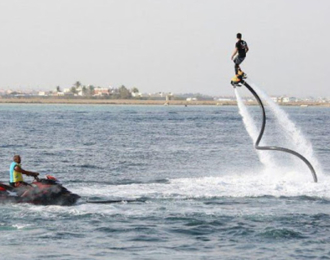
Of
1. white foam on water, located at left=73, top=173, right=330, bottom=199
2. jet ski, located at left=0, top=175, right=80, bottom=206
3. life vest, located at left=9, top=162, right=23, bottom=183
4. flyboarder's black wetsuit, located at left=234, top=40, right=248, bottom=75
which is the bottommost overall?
white foam on water, located at left=73, top=173, right=330, bottom=199

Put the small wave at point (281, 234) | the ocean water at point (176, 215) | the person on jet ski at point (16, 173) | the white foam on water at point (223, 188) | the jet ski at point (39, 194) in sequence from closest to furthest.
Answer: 1. the ocean water at point (176, 215)
2. the small wave at point (281, 234)
3. the jet ski at point (39, 194)
4. the person on jet ski at point (16, 173)
5. the white foam on water at point (223, 188)

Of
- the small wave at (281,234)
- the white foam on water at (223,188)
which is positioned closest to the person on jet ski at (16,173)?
the white foam on water at (223,188)

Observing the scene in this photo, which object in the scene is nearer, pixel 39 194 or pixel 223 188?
pixel 39 194

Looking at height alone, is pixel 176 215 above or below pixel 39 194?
below

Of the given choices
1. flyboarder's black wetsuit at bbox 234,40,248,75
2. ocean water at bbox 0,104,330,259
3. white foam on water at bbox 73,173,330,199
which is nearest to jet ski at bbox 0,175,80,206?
ocean water at bbox 0,104,330,259

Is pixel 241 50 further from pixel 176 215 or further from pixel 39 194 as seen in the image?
pixel 39 194

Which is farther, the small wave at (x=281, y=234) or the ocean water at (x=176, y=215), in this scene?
the small wave at (x=281, y=234)

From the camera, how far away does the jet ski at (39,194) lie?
1121 inches

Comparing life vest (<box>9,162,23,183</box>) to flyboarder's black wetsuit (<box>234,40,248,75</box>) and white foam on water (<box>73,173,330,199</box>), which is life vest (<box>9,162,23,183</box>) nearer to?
white foam on water (<box>73,173,330,199</box>)

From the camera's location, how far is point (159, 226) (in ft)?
83.8

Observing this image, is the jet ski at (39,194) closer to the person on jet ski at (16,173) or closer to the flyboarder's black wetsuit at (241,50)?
the person on jet ski at (16,173)

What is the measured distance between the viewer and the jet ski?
28.5m

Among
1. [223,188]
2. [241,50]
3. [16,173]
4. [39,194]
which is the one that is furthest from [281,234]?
[16,173]

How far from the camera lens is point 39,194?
28500 millimetres
